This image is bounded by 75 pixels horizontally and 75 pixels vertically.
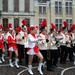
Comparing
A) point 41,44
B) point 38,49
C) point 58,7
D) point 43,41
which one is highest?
point 58,7

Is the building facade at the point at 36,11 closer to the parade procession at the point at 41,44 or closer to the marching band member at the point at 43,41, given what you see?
the parade procession at the point at 41,44

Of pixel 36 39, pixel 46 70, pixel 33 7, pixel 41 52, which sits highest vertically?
pixel 33 7

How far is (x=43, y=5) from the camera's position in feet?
105

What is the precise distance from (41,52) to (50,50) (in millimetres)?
418

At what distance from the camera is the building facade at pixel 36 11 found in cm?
3156

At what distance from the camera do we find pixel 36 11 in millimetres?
31891

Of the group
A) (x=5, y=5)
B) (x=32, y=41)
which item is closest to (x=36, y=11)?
(x=5, y=5)

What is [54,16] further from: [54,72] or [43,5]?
[54,72]

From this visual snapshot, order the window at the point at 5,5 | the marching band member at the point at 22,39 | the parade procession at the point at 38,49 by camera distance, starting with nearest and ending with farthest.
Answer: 1. the parade procession at the point at 38,49
2. the marching band member at the point at 22,39
3. the window at the point at 5,5

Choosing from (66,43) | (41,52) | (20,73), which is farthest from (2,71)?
(66,43)

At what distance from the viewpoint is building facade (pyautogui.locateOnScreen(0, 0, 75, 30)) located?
3156cm

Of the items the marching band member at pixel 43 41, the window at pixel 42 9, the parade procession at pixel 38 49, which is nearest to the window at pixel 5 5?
the window at pixel 42 9

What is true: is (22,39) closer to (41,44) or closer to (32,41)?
(41,44)

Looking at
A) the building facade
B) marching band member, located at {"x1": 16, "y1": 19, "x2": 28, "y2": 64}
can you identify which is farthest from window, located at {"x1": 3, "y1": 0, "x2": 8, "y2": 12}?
marching band member, located at {"x1": 16, "y1": 19, "x2": 28, "y2": 64}
